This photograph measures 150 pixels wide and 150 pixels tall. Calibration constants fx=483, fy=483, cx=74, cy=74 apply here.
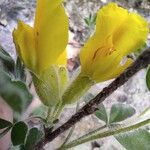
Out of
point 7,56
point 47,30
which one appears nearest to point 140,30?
point 47,30

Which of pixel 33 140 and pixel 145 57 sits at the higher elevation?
pixel 145 57

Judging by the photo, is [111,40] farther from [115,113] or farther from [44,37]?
[115,113]

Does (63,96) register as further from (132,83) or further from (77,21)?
(77,21)

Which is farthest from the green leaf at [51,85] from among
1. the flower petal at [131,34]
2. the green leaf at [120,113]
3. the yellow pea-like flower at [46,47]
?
the green leaf at [120,113]

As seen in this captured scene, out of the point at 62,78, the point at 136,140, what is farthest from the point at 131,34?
the point at 136,140

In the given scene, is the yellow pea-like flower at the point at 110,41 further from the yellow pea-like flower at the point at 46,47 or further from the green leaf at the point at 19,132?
the green leaf at the point at 19,132
